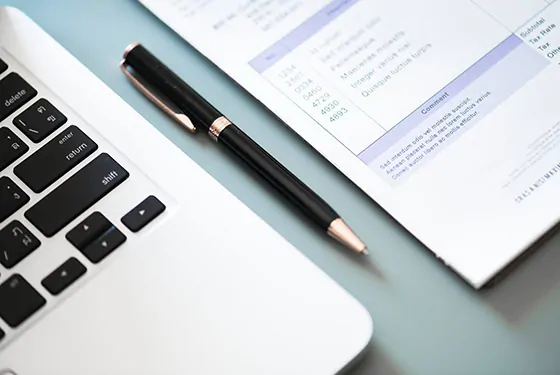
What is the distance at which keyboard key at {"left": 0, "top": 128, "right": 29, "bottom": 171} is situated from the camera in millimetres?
458

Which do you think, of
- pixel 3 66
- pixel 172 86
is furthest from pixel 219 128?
pixel 3 66

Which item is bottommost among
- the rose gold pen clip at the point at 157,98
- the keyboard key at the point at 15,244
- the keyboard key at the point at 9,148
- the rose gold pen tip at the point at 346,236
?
the keyboard key at the point at 15,244

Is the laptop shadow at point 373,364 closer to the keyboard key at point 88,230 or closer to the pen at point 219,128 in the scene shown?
the pen at point 219,128

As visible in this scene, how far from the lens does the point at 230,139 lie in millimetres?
493

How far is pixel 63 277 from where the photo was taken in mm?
427

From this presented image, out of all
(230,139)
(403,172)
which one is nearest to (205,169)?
(230,139)

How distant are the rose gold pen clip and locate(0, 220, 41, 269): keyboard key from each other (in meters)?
0.13

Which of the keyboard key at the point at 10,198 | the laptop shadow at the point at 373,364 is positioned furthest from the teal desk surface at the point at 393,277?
the keyboard key at the point at 10,198

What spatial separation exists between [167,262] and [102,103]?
0.42ft

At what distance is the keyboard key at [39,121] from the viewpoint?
466 millimetres

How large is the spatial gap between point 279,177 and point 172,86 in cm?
11

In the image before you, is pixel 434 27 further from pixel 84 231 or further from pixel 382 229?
pixel 84 231

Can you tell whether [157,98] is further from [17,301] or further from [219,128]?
[17,301]

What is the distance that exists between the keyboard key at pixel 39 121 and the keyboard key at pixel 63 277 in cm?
9
